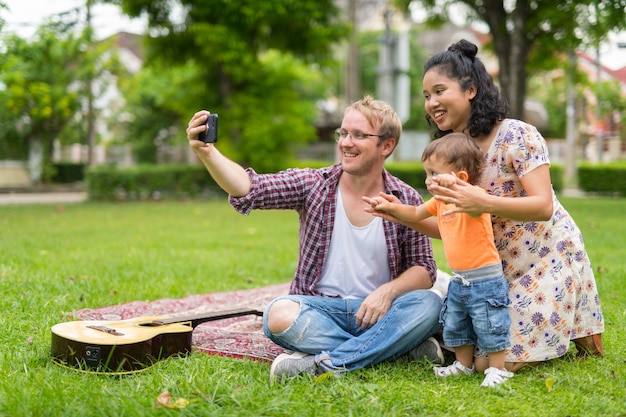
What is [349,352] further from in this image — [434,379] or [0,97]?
[0,97]

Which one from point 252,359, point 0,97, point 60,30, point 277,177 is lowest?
point 252,359

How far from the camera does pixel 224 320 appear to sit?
457 centimetres

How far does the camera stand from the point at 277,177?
11.6 ft

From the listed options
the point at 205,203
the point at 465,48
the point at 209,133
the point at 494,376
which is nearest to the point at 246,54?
the point at 205,203

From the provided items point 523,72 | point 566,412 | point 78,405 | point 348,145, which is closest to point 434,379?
point 566,412

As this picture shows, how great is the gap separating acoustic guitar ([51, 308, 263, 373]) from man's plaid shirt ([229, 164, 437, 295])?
0.67 m

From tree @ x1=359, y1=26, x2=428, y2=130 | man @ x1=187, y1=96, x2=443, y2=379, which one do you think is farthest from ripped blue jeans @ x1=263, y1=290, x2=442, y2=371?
tree @ x1=359, y1=26, x2=428, y2=130

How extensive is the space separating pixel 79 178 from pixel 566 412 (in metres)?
26.4

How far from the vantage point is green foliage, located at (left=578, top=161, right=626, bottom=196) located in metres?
18.9

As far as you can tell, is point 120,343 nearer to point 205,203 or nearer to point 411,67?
point 205,203

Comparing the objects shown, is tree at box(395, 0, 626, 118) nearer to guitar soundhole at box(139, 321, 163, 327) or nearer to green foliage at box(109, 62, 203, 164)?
guitar soundhole at box(139, 321, 163, 327)

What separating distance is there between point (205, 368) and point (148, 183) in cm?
1580

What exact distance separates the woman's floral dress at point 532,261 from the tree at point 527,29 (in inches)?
444

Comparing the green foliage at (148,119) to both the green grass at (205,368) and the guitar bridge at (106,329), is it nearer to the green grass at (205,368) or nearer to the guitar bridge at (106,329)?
the green grass at (205,368)
